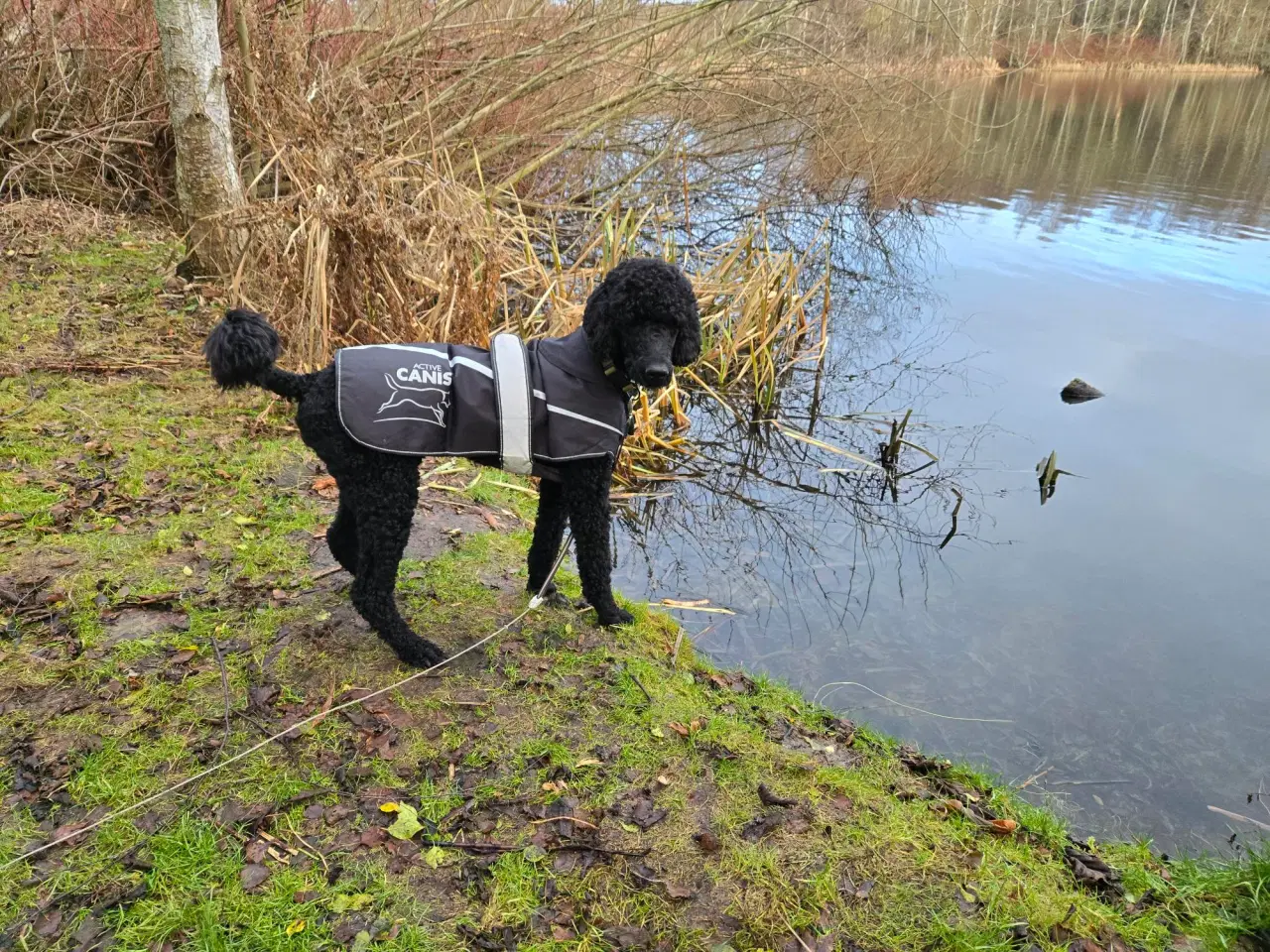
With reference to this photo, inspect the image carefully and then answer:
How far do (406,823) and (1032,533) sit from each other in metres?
4.83

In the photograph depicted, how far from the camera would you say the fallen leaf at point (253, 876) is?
2053 millimetres

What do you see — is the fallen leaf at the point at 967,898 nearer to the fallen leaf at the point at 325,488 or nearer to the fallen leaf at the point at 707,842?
the fallen leaf at the point at 707,842

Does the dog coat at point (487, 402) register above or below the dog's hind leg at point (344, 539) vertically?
above

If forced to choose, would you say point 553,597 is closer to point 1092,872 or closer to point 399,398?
point 399,398

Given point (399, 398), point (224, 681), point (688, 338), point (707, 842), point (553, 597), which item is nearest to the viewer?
point (707, 842)

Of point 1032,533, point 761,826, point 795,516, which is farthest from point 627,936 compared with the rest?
point 1032,533

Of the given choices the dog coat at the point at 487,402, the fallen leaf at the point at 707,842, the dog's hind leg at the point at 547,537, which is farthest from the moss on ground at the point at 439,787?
the dog coat at the point at 487,402

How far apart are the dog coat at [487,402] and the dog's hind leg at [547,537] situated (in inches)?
12.2

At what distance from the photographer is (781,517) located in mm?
5527

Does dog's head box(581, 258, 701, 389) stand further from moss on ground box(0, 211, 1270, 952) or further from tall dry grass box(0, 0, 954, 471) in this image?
tall dry grass box(0, 0, 954, 471)

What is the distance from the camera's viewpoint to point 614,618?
348 cm

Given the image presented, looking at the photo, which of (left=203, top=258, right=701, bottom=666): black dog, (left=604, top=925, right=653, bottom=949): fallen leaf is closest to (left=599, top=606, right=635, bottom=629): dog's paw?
(left=203, top=258, right=701, bottom=666): black dog

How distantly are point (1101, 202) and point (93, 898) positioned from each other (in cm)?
1637

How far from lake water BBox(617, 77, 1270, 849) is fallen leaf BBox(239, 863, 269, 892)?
99.3 inches
